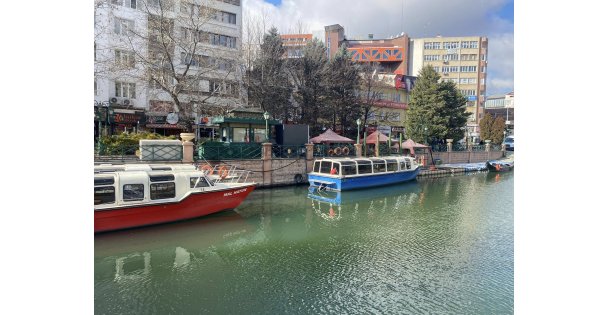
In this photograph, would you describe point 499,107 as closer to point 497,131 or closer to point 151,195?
point 497,131

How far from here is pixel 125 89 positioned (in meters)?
29.3

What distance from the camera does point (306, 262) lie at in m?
9.62

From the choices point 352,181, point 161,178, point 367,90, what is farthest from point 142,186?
point 367,90

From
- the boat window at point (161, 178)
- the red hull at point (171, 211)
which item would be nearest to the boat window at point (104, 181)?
the red hull at point (171, 211)

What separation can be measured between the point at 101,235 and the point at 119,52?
18.7 m

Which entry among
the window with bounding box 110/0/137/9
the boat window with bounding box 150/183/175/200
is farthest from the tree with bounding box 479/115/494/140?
the boat window with bounding box 150/183/175/200

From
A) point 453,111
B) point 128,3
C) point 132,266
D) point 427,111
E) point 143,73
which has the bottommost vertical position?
point 132,266

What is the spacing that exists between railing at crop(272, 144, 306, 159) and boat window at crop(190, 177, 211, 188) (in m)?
9.31

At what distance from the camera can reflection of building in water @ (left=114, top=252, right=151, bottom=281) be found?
349 inches

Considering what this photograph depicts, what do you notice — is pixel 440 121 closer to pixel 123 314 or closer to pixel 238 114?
pixel 238 114

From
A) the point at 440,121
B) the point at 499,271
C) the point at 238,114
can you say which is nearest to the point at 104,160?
the point at 238,114

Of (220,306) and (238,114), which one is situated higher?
(238,114)

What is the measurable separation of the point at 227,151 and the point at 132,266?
11.6 meters

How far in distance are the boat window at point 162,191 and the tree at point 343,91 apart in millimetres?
23937
